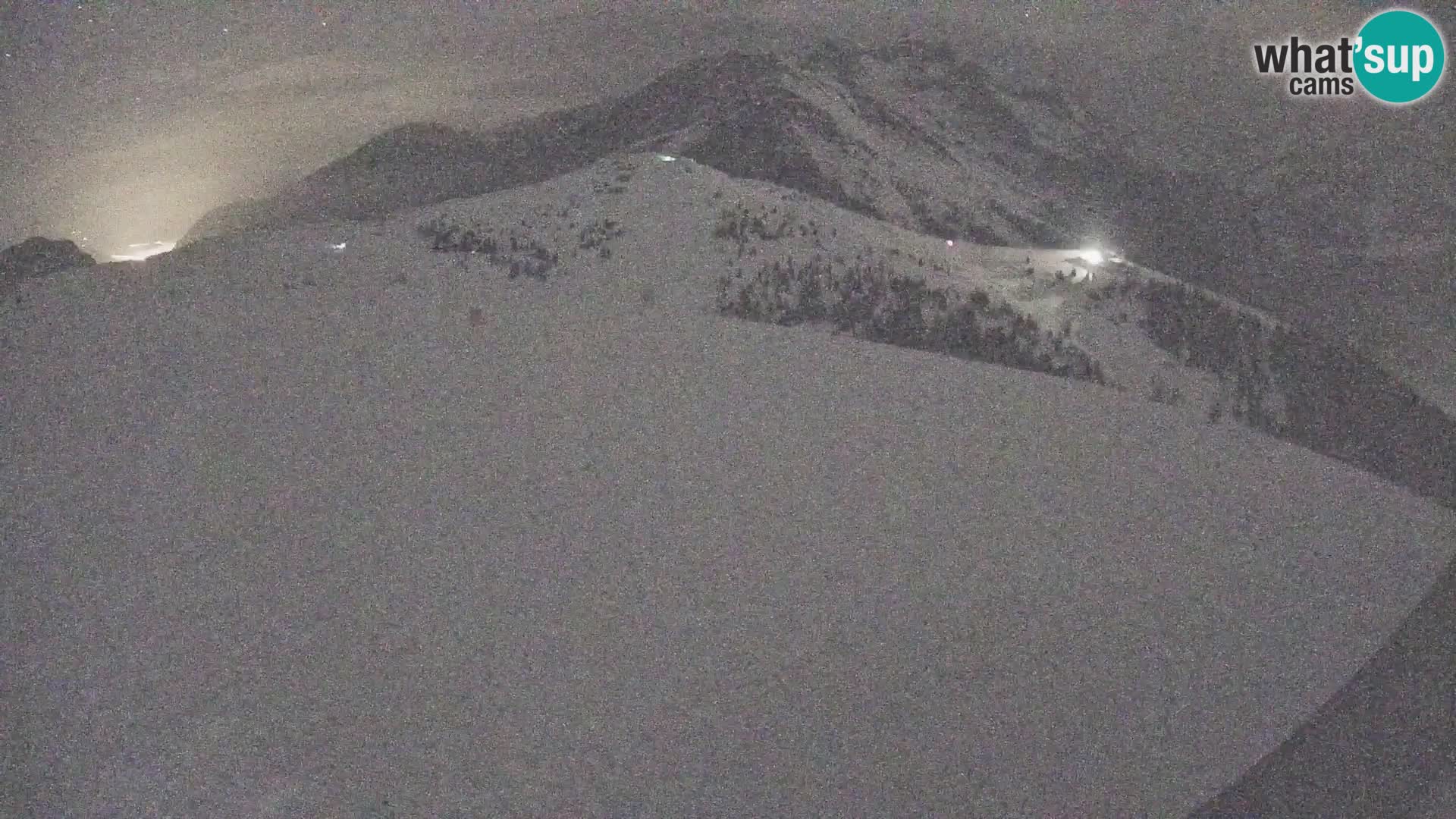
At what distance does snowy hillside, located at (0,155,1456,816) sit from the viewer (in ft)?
11.6

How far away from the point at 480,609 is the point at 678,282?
6479 millimetres

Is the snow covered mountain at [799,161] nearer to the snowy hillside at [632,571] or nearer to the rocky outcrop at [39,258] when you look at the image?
the rocky outcrop at [39,258]

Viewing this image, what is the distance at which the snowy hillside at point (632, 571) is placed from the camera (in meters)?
3.53

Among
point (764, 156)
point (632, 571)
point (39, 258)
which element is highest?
point (764, 156)

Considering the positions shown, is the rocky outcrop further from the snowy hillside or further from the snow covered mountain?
the snowy hillside

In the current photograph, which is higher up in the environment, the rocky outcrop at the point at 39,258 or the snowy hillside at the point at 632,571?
the rocky outcrop at the point at 39,258

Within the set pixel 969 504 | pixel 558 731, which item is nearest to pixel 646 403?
pixel 969 504

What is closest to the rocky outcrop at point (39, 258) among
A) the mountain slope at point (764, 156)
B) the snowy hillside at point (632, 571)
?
the mountain slope at point (764, 156)

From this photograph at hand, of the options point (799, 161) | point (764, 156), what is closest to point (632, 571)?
point (764, 156)

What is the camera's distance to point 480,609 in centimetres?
425

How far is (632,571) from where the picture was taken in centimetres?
462

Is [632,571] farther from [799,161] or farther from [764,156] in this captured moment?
[799,161]

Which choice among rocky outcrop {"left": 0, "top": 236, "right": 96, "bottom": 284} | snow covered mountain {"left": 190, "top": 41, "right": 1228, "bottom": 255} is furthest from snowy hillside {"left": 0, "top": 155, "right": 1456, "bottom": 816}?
snow covered mountain {"left": 190, "top": 41, "right": 1228, "bottom": 255}

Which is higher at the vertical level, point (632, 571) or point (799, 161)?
point (799, 161)
